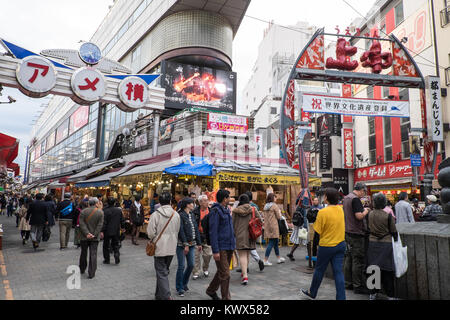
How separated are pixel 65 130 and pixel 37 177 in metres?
25.0

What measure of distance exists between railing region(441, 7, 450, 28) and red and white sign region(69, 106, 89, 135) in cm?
3588

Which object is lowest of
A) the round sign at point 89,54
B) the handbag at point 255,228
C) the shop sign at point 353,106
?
the handbag at point 255,228

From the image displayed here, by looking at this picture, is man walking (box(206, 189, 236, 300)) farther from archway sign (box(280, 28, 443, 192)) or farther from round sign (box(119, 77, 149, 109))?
round sign (box(119, 77, 149, 109))

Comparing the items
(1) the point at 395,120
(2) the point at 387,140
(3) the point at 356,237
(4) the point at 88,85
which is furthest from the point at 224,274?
(2) the point at 387,140

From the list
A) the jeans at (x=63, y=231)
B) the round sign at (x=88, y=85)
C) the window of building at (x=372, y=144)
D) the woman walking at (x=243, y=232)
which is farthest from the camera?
the window of building at (x=372, y=144)

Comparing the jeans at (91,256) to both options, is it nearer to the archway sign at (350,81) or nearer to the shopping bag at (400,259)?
the shopping bag at (400,259)

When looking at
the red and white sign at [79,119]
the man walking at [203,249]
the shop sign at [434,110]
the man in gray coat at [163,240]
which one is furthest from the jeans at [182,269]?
the red and white sign at [79,119]

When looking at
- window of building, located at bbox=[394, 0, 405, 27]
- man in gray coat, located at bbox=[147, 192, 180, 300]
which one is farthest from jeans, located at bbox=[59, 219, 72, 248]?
window of building, located at bbox=[394, 0, 405, 27]

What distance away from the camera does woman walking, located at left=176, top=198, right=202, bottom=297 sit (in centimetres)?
532

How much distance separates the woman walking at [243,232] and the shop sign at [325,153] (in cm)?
2144

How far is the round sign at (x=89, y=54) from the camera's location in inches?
435

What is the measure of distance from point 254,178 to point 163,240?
7187 millimetres

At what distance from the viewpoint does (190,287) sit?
5.84m
